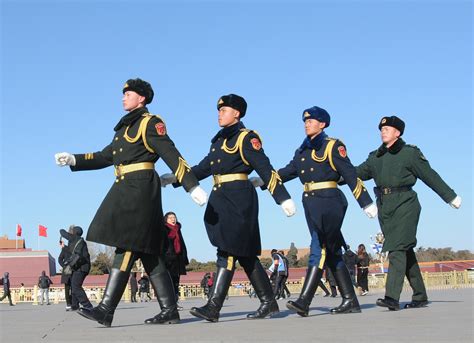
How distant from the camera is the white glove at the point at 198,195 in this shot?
7402 mm

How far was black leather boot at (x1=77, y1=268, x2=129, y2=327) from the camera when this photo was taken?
23.9ft

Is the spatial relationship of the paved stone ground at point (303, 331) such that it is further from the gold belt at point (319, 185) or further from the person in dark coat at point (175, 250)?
the person in dark coat at point (175, 250)

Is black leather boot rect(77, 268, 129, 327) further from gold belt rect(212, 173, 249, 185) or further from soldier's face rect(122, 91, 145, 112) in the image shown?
soldier's face rect(122, 91, 145, 112)

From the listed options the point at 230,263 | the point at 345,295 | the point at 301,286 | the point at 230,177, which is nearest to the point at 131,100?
the point at 230,177

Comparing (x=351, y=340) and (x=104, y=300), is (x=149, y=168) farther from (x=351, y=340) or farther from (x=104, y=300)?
(x=351, y=340)

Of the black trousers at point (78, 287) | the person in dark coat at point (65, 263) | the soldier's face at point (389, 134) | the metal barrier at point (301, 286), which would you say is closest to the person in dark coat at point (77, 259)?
the black trousers at point (78, 287)

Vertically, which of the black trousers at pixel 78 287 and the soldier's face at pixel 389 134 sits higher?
the soldier's face at pixel 389 134

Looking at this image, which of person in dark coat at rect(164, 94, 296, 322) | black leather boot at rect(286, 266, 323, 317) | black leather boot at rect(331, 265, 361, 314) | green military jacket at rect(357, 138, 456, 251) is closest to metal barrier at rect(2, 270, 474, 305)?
green military jacket at rect(357, 138, 456, 251)

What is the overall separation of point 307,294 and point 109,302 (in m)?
2.28

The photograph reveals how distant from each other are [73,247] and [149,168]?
7151 mm

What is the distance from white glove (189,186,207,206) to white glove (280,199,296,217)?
3.92 feet

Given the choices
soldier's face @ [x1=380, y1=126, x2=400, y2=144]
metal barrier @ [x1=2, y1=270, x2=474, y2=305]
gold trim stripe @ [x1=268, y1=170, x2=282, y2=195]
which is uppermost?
soldier's face @ [x1=380, y1=126, x2=400, y2=144]

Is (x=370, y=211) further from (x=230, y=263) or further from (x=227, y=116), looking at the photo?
(x=227, y=116)

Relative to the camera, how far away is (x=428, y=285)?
26.8 meters
